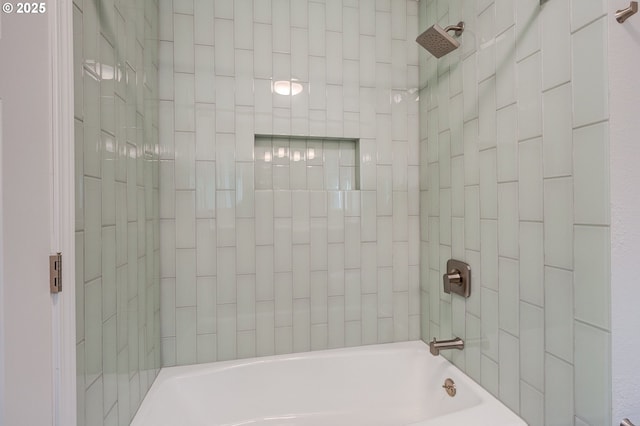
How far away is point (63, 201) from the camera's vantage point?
2.25 ft

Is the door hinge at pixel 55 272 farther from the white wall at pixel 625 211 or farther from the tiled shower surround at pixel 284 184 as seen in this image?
the white wall at pixel 625 211

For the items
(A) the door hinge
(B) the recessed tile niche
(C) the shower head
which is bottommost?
(A) the door hinge

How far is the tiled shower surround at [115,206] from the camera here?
30.3 inches

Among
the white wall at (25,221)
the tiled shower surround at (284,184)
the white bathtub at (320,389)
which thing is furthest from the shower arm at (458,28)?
the white bathtub at (320,389)

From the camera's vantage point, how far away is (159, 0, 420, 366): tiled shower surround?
153cm

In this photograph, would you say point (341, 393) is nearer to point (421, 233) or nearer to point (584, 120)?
point (421, 233)

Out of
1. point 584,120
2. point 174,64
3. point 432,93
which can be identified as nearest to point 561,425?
point 584,120

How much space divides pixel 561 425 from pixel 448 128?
121 cm

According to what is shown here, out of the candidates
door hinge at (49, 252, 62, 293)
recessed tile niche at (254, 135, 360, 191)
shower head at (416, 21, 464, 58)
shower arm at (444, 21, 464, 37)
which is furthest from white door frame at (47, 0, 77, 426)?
shower arm at (444, 21, 464, 37)

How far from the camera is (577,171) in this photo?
2.89ft

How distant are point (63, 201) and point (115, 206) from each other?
0.99 feet

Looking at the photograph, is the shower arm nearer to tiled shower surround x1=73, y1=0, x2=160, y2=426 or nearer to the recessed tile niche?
the recessed tile niche

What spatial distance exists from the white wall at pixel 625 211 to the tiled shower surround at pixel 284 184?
1.01 meters

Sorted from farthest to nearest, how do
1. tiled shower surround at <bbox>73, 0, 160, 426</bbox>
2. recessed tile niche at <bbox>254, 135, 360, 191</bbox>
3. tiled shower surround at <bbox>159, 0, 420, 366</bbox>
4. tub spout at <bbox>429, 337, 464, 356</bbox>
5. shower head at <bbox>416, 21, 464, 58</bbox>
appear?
recessed tile niche at <bbox>254, 135, 360, 191</bbox>, tiled shower surround at <bbox>159, 0, 420, 366</bbox>, tub spout at <bbox>429, 337, 464, 356</bbox>, shower head at <bbox>416, 21, 464, 58</bbox>, tiled shower surround at <bbox>73, 0, 160, 426</bbox>
